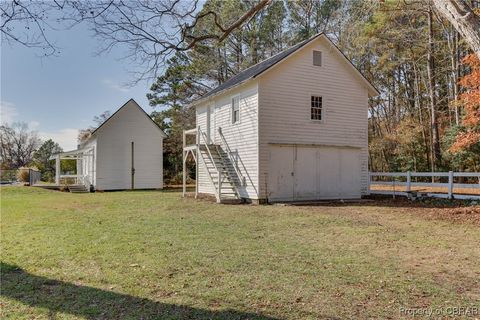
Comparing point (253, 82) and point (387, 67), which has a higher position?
point (387, 67)

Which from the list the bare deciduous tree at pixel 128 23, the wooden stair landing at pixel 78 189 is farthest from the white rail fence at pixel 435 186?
the wooden stair landing at pixel 78 189

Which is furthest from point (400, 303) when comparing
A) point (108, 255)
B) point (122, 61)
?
point (122, 61)

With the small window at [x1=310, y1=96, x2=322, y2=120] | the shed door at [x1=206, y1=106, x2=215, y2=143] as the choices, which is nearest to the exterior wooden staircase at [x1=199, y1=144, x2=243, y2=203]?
the shed door at [x1=206, y1=106, x2=215, y2=143]

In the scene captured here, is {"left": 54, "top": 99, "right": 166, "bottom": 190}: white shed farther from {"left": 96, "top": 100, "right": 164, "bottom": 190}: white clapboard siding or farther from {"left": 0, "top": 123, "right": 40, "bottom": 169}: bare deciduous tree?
{"left": 0, "top": 123, "right": 40, "bottom": 169}: bare deciduous tree

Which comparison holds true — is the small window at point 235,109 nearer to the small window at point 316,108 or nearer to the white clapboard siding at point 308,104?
the white clapboard siding at point 308,104

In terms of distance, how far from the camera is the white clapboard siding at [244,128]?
589 inches

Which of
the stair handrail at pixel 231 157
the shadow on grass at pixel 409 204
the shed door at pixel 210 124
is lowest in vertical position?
the shadow on grass at pixel 409 204

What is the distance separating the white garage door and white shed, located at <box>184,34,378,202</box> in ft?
0.13

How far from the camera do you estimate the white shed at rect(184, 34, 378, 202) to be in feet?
48.8

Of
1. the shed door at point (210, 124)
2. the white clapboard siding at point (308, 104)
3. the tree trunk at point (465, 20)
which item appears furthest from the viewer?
the shed door at point (210, 124)

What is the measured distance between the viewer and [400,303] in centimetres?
386

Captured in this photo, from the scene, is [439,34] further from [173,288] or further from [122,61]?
[173,288]

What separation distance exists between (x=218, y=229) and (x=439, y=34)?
2355 centimetres

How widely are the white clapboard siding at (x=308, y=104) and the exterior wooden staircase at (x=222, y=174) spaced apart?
5.62 ft
